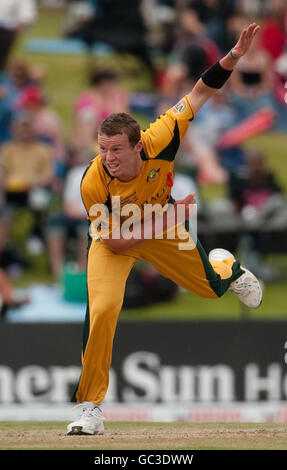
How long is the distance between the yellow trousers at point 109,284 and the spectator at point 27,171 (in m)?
6.26

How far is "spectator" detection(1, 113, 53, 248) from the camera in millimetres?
14391

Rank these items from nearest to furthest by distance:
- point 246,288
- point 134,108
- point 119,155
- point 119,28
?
point 119,155, point 246,288, point 134,108, point 119,28

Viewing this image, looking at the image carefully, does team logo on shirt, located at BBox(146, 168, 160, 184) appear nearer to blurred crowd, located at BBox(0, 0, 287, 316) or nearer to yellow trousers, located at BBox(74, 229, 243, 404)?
yellow trousers, located at BBox(74, 229, 243, 404)

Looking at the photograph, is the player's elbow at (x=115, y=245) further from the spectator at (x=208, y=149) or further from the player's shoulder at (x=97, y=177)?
the spectator at (x=208, y=149)

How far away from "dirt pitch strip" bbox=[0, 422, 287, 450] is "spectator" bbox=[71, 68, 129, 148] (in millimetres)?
6493

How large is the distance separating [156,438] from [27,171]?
285 inches

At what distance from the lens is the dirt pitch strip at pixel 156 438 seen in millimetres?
7555

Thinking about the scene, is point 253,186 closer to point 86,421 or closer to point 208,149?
point 208,149

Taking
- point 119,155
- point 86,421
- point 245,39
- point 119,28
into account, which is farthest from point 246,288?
point 119,28

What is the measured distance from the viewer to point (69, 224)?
1399cm

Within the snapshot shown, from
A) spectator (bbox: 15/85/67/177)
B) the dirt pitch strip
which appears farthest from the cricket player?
spectator (bbox: 15/85/67/177)

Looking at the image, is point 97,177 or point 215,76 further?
point 215,76

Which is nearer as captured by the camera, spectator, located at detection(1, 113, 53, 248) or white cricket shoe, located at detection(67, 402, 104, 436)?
white cricket shoe, located at detection(67, 402, 104, 436)
